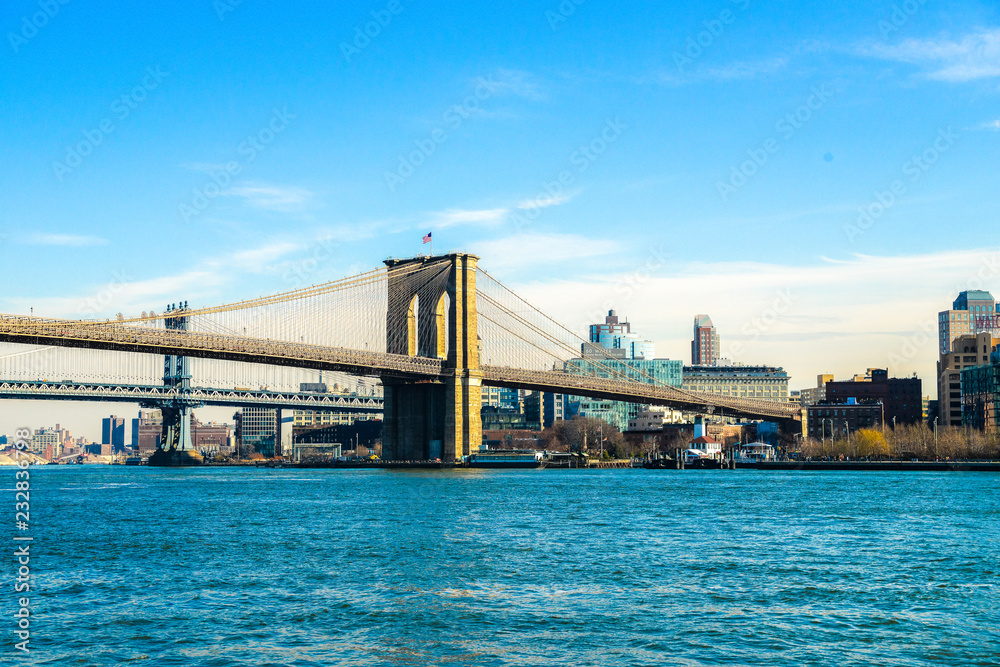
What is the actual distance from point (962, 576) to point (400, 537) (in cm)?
1452

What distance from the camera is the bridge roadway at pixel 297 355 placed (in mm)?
55656

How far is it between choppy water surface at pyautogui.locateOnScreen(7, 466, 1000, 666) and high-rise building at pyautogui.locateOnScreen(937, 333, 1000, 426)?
8817cm

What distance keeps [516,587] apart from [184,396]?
118471mm

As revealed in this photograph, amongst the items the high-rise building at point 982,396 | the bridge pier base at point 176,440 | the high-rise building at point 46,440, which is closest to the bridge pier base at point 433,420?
the high-rise building at point 982,396

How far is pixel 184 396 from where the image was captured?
13175 centimetres

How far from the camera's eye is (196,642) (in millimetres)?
15883

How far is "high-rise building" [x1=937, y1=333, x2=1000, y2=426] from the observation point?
11962 centimetres

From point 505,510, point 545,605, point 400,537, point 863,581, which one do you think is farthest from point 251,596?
point 505,510

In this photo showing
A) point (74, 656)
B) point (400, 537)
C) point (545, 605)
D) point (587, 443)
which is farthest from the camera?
point (587, 443)

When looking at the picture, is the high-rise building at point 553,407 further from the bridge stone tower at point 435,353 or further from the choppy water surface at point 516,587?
the choppy water surface at point 516,587

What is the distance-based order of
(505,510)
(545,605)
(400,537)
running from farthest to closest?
1. (505,510)
2. (400,537)
3. (545,605)

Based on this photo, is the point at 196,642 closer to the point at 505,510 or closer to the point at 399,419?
the point at 505,510

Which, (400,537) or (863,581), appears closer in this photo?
(863,581)

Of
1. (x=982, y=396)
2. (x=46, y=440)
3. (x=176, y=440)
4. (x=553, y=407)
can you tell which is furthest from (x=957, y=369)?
(x=46, y=440)
